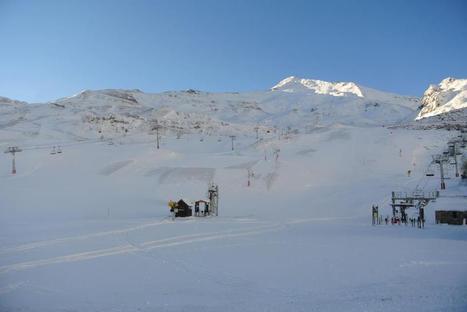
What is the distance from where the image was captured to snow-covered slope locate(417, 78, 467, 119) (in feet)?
451

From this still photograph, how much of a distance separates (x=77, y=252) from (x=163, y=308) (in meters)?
8.48

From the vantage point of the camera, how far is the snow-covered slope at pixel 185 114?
92688 millimetres

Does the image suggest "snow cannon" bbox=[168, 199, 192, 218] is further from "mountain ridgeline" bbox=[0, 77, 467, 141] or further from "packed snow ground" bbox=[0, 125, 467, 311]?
"mountain ridgeline" bbox=[0, 77, 467, 141]

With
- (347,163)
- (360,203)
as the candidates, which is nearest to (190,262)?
(360,203)

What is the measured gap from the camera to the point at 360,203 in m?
35.5

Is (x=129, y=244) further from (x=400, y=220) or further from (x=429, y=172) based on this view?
(x=429, y=172)

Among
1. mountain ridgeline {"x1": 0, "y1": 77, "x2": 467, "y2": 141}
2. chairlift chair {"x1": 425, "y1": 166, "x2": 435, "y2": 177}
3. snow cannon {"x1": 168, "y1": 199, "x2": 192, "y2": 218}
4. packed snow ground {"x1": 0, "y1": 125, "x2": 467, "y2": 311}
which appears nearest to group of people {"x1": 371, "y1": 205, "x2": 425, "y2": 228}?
packed snow ground {"x1": 0, "y1": 125, "x2": 467, "y2": 311}

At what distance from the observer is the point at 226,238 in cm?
2042

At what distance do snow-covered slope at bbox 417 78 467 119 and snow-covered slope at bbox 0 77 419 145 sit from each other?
6.94 meters

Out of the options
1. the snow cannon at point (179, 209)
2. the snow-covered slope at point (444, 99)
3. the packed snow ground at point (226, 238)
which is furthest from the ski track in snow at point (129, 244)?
the snow-covered slope at point (444, 99)

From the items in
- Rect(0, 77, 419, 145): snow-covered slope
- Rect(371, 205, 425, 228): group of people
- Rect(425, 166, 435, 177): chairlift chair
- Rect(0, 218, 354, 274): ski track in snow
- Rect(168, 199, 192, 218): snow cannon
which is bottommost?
Rect(0, 218, 354, 274): ski track in snow

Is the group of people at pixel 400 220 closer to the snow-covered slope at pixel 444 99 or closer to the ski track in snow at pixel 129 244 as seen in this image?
the ski track in snow at pixel 129 244

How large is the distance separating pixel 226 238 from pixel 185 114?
9548cm

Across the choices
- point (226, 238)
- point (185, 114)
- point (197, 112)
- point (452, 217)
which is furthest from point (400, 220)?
point (197, 112)
